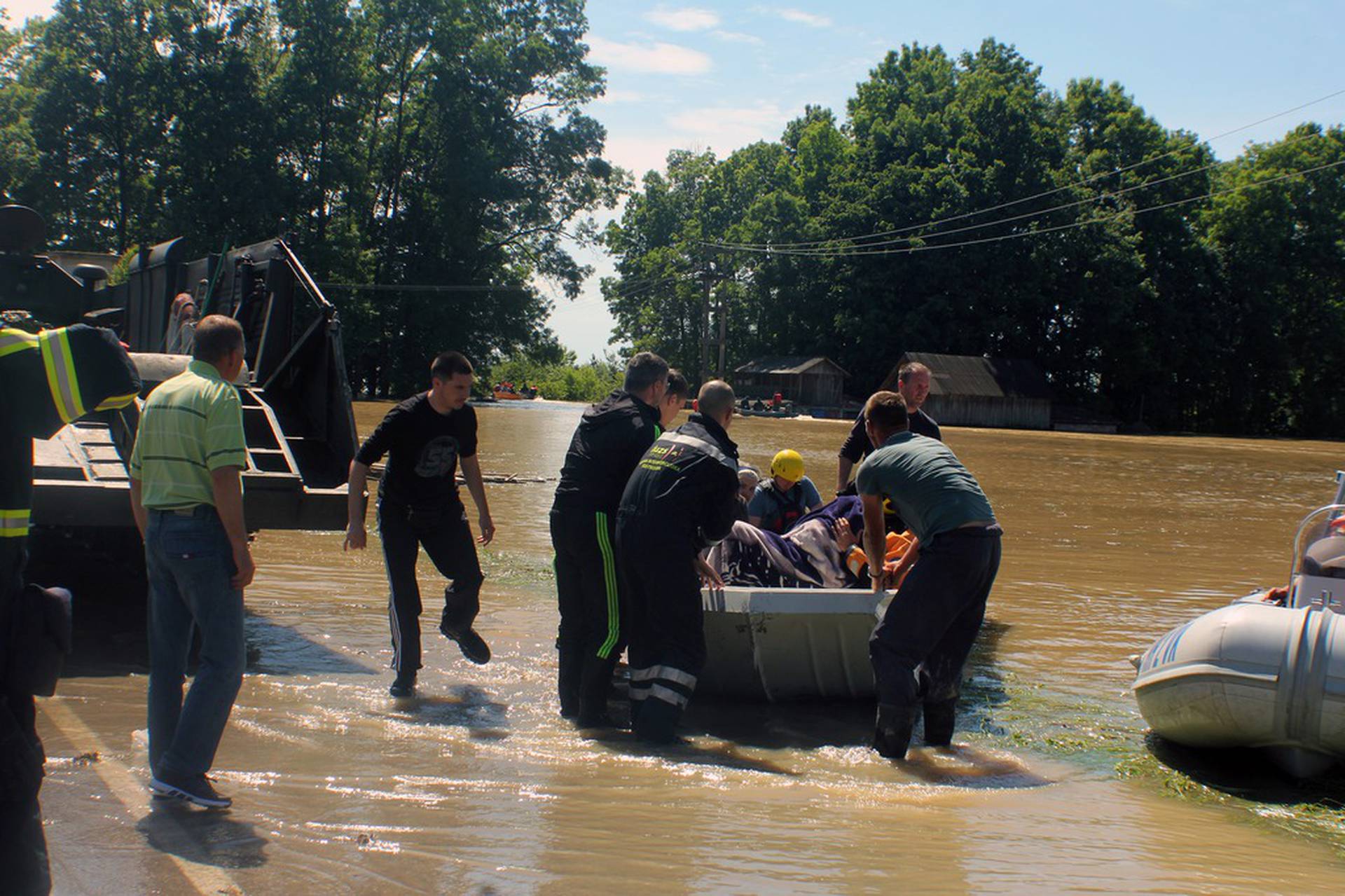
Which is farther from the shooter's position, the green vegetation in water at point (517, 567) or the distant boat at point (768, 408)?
the distant boat at point (768, 408)

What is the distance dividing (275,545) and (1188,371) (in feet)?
195

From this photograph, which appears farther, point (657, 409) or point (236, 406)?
point (657, 409)

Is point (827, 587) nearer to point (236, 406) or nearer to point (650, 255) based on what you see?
point (236, 406)

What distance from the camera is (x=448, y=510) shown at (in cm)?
675

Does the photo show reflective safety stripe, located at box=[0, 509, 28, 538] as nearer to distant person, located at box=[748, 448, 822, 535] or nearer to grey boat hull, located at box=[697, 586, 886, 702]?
grey boat hull, located at box=[697, 586, 886, 702]

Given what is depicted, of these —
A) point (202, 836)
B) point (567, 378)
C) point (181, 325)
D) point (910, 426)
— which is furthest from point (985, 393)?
point (202, 836)

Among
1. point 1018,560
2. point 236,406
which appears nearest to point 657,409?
point 236,406

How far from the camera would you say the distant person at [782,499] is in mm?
8406

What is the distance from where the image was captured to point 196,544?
4.46 meters

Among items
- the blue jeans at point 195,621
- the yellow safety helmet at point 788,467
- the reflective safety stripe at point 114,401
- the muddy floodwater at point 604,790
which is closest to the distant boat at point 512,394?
the yellow safety helmet at point 788,467

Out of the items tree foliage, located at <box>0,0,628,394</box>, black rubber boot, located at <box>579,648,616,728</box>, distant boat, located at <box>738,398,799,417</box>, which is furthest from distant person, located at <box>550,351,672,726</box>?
distant boat, located at <box>738,398,799,417</box>

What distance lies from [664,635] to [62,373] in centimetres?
327

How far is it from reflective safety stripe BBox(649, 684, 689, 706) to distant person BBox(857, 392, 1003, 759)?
3.01ft

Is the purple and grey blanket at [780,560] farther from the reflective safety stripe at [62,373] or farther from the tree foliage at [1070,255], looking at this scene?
the tree foliage at [1070,255]
